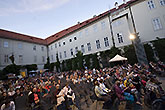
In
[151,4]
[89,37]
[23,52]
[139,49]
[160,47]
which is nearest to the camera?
[160,47]

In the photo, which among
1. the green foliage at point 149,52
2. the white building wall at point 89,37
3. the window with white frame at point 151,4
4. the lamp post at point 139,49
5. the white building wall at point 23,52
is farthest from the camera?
the white building wall at point 23,52

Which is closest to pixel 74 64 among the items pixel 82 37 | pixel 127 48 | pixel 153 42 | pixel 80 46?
pixel 80 46

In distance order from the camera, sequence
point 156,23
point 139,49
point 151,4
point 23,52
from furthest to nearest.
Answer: point 23,52 → point 151,4 → point 139,49 → point 156,23

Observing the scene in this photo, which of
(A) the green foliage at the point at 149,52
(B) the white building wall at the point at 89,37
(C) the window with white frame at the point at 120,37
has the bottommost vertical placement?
(A) the green foliage at the point at 149,52

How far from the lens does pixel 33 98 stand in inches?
185

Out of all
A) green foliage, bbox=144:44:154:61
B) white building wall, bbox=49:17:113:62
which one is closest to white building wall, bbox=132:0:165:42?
green foliage, bbox=144:44:154:61

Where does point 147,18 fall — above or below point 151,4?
below

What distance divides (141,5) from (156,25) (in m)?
4.78

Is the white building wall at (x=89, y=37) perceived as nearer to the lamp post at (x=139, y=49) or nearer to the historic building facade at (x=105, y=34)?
the historic building facade at (x=105, y=34)

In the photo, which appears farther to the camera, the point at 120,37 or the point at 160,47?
the point at 120,37

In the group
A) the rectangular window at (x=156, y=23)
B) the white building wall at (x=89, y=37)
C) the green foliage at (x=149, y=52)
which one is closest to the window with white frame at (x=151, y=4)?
the rectangular window at (x=156, y=23)

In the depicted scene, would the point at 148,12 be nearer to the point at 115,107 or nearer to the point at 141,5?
the point at 141,5

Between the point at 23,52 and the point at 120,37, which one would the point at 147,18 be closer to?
the point at 120,37

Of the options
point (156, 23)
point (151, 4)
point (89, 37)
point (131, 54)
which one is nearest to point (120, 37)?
point (131, 54)
